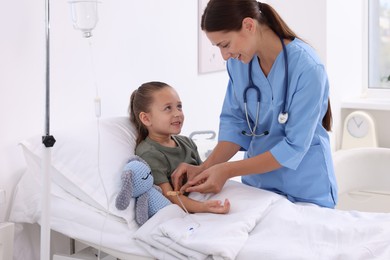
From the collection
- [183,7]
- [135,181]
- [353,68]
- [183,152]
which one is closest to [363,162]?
[353,68]

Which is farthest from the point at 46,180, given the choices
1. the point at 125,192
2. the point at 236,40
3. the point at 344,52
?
the point at 344,52

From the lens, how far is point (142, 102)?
2.03 metres

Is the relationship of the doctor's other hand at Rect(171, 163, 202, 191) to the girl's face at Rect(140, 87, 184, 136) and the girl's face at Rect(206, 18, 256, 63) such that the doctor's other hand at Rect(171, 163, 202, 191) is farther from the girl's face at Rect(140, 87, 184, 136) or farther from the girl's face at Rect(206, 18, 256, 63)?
the girl's face at Rect(206, 18, 256, 63)

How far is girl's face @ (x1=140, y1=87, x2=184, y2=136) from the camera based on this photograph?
1.99 metres

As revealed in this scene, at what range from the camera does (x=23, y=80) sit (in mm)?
1921

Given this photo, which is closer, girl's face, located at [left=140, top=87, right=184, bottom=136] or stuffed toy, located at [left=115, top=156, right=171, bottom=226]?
stuffed toy, located at [left=115, top=156, right=171, bottom=226]

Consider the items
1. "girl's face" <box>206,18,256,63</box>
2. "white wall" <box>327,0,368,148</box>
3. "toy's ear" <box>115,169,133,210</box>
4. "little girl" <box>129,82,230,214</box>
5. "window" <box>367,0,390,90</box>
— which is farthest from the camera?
"window" <box>367,0,390,90</box>

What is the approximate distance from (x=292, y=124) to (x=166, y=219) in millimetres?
482

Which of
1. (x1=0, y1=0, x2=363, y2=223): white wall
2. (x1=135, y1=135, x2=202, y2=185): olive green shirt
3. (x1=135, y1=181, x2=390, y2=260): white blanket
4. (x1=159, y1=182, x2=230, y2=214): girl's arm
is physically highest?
(x1=0, y1=0, x2=363, y2=223): white wall

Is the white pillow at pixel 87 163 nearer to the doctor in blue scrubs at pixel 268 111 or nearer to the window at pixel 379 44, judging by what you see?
the doctor in blue scrubs at pixel 268 111

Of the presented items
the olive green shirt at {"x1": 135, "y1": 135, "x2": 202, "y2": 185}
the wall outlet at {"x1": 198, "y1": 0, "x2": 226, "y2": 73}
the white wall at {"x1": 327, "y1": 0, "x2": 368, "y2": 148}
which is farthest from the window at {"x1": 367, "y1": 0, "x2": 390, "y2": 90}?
the olive green shirt at {"x1": 135, "y1": 135, "x2": 202, "y2": 185}

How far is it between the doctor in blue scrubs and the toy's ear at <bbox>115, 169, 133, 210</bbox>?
20cm

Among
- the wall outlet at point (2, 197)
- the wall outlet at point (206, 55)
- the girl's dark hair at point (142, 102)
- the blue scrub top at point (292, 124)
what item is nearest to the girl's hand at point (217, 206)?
the blue scrub top at point (292, 124)

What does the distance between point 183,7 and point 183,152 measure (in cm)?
97
